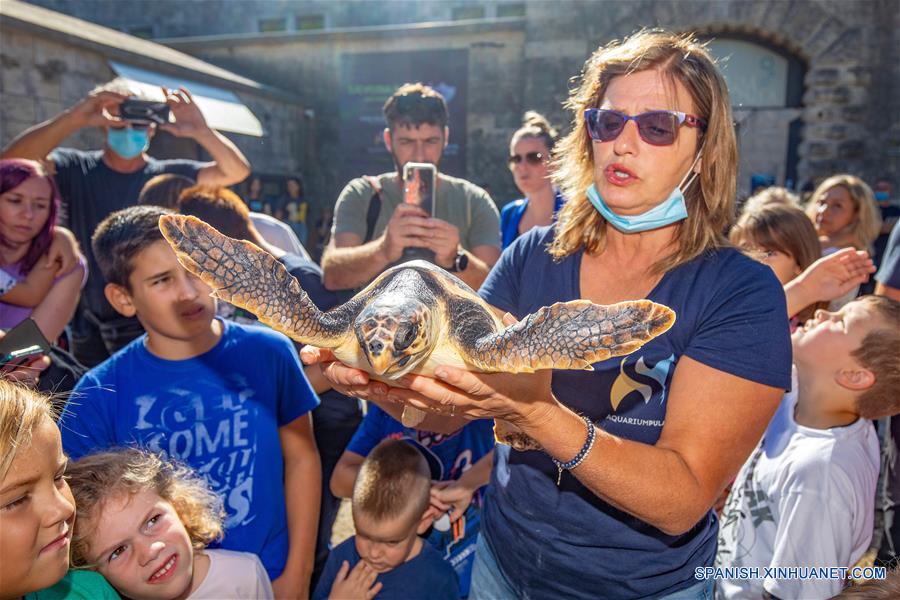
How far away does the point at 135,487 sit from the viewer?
1482 mm

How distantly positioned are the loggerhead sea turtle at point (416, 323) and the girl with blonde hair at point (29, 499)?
39cm

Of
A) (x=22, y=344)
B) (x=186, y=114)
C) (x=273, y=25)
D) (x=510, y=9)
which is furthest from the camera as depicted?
(x=273, y=25)

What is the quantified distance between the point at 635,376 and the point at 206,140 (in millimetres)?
2656

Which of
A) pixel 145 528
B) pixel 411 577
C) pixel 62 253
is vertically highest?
pixel 62 253

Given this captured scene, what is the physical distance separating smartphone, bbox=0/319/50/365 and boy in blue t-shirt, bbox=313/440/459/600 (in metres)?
1.03

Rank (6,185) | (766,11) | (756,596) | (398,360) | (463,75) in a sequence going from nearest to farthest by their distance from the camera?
(398,360) < (756,596) < (6,185) < (766,11) < (463,75)

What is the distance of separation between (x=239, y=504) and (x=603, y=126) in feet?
4.95

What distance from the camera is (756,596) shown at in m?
1.81

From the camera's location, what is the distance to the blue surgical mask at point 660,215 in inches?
54.9

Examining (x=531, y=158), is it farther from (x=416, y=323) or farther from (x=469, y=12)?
(x=469, y=12)

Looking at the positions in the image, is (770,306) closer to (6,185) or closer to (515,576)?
(515,576)

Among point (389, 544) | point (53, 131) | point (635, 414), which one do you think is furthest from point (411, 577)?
point (53, 131)

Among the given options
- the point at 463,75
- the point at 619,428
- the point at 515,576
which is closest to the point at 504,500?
the point at 515,576

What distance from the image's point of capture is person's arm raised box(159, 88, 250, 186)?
310 cm
